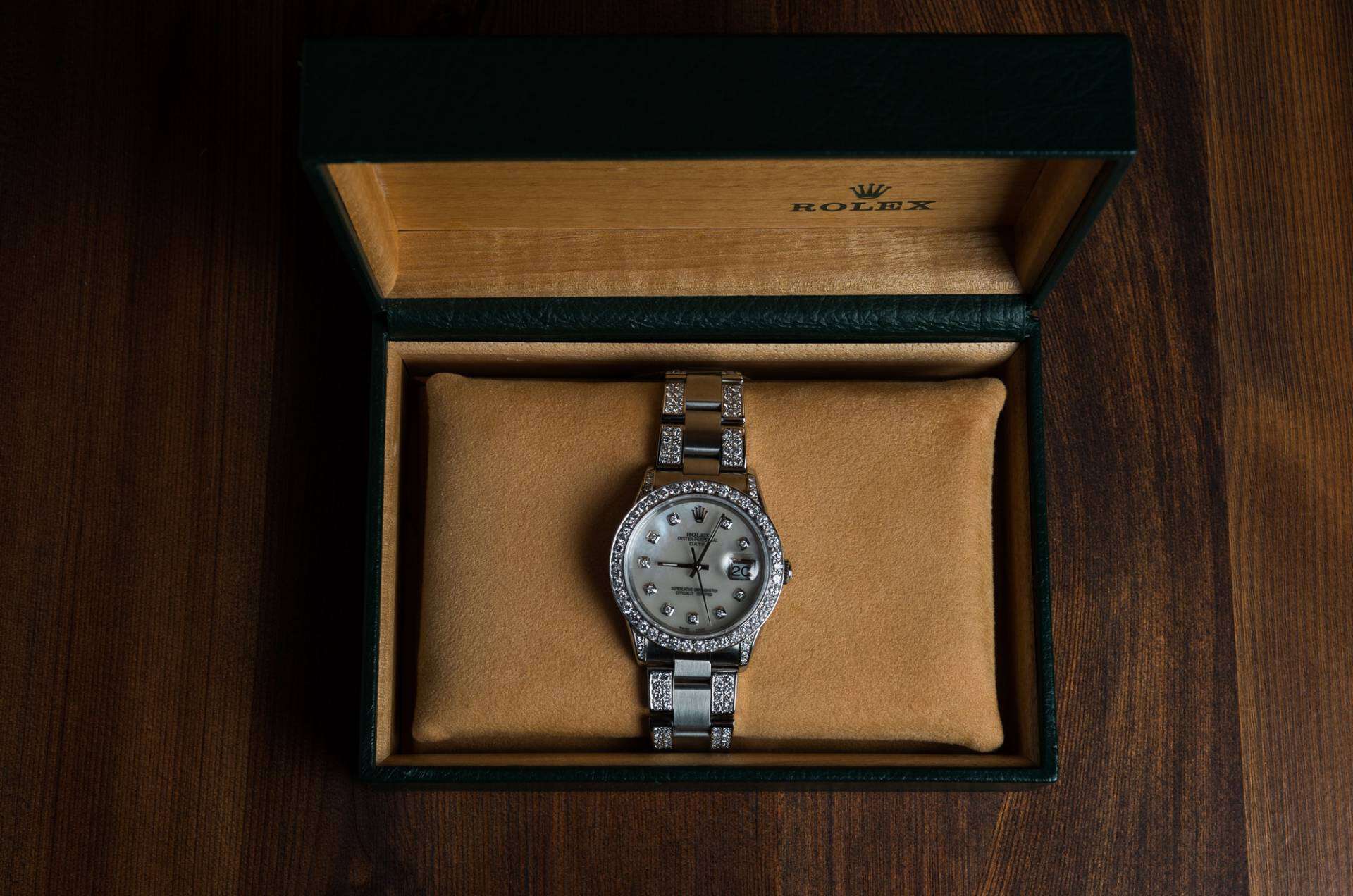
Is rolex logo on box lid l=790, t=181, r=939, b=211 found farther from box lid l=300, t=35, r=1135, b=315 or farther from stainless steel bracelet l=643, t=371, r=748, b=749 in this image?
stainless steel bracelet l=643, t=371, r=748, b=749

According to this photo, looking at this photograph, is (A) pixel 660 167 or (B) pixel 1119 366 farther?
(B) pixel 1119 366

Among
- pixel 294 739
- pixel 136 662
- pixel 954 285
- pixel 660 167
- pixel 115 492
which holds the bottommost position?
pixel 294 739

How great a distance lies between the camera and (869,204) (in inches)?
67.7

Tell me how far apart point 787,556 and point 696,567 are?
17 centimetres

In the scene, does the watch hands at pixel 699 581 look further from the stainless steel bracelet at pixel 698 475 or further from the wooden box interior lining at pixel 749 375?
the wooden box interior lining at pixel 749 375

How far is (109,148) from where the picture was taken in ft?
6.55

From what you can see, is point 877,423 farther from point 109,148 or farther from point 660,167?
point 109,148

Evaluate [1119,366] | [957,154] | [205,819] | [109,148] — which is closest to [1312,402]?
[1119,366]

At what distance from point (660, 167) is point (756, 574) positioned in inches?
27.8

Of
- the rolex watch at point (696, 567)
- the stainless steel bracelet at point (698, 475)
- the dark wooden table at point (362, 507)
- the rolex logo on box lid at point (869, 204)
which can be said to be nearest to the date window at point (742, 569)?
the rolex watch at point (696, 567)

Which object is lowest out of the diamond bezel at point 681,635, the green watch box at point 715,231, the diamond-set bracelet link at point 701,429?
the diamond bezel at point 681,635

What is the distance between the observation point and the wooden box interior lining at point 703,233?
1665 mm

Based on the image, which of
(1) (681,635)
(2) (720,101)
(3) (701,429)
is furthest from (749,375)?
(2) (720,101)

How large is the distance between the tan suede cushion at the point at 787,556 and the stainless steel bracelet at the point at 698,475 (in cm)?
4
